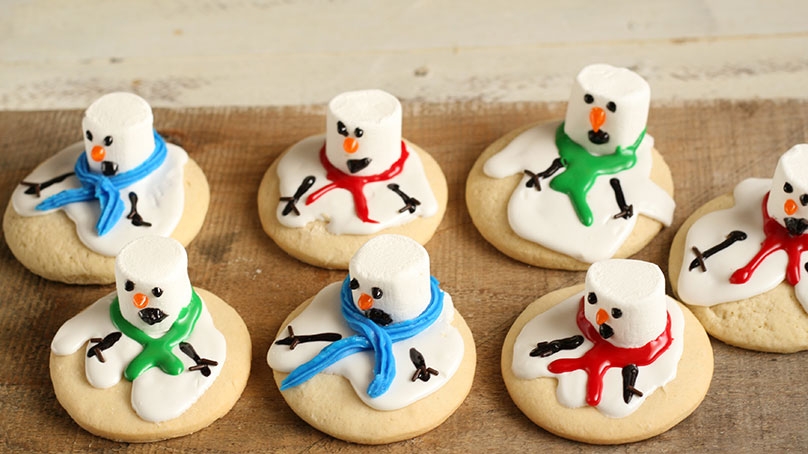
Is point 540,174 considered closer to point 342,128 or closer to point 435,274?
point 435,274

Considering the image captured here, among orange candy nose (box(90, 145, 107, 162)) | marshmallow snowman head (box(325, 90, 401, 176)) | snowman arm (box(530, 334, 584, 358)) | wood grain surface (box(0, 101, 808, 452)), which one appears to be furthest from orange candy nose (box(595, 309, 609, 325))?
orange candy nose (box(90, 145, 107, 162))

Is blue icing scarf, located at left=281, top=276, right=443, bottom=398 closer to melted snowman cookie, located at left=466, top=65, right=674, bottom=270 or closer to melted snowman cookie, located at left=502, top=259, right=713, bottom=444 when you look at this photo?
melted snowman cookie, located at left=502, top=259, right=713, bottom=444

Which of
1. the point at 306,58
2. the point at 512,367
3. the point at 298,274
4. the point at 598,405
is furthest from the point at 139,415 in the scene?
the point at 306,58

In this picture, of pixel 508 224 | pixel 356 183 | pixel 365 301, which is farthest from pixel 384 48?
pixel 365 301

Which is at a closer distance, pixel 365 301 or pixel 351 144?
pixel 365 301

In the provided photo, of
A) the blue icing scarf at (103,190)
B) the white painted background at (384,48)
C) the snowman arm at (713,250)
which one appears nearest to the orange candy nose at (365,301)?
the blue icing scarf at (103,190)

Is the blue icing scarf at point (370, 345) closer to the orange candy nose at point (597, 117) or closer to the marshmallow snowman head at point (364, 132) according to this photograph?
the marshmallow snowman head at point (364, 132)
